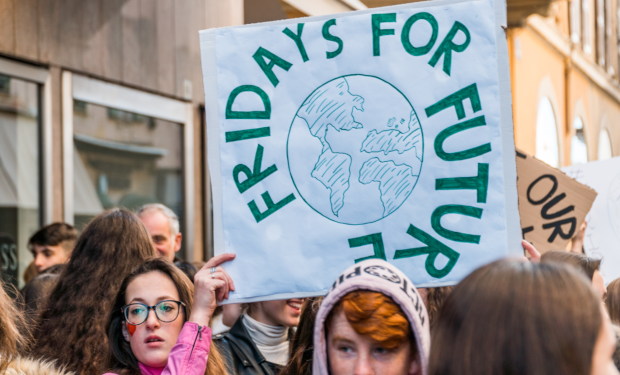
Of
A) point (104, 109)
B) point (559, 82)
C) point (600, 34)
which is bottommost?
point (104, 109)

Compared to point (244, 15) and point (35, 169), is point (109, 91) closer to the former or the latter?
point (35, 169)

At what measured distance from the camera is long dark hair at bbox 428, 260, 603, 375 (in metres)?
1.37

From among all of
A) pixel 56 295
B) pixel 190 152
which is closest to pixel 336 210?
pixel 56 295

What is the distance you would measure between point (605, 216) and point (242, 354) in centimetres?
300

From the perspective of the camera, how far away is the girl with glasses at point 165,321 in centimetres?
237

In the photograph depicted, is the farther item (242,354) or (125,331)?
(242,354)

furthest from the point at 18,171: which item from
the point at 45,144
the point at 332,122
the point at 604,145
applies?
the point at 604,145

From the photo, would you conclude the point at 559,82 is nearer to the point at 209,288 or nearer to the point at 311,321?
the point at 311,321

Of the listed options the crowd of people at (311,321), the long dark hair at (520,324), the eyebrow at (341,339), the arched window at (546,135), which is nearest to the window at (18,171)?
the crowd of people at (311,321)

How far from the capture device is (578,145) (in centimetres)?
2067

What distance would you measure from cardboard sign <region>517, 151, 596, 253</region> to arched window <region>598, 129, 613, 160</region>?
20791 millimetres

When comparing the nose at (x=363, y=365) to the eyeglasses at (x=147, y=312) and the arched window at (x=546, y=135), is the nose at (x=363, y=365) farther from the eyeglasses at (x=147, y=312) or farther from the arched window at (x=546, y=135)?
the arched window at (x=546, y=135)

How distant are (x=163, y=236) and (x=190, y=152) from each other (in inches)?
158

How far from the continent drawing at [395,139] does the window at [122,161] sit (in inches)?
191
